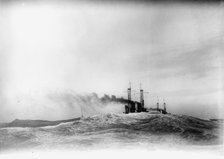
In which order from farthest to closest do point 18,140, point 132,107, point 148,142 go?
point 132,107 → point 18,140 → point 148,142

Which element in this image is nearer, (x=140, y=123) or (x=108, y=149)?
(x=108, y=149)

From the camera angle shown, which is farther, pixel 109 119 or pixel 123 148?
pixel 109 119

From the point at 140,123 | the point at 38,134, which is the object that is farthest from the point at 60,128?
the point at 140,123

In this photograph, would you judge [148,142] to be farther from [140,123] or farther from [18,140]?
[18,140]

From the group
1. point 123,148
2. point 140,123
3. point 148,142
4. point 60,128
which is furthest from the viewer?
point 140,123

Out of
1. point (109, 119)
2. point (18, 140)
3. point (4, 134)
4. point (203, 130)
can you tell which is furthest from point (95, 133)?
point (203, 130)

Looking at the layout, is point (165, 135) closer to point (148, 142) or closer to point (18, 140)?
point (148, 142)
